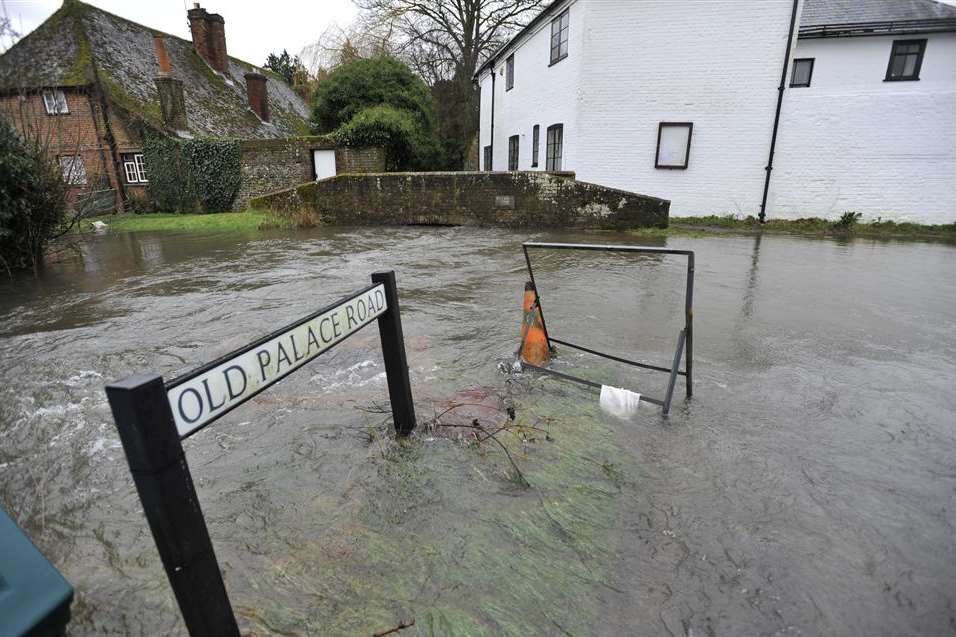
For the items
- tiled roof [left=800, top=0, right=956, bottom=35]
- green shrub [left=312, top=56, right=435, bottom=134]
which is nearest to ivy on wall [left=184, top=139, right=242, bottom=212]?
green shrub [left=312, top=56, right=435, bottom=134]

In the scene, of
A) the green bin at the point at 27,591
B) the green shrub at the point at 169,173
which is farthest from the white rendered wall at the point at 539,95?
the green bin at the point at 27,591

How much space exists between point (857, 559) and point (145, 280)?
9443mm

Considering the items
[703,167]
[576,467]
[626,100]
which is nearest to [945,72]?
[703,167]

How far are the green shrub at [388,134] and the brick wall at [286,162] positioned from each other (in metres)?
0.38

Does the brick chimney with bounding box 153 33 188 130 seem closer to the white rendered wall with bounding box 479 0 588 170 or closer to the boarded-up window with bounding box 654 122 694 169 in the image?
the white rendered wall with bounding box 479 0 588 170

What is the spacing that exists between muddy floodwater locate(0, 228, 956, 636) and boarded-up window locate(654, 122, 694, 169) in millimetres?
10563

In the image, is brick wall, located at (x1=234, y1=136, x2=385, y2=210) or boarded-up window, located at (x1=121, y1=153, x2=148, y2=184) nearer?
brick wall, located at (x1=234, y1=136, x2=385, y2=210)

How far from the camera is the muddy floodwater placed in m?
2.01

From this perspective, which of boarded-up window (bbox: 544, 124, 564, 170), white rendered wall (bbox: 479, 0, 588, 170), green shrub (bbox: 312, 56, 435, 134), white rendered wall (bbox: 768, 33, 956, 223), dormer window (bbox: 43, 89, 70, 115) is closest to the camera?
white rendered wall (bbox: 768, 33, 956, 223)

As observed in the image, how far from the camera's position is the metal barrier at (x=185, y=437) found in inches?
53.1

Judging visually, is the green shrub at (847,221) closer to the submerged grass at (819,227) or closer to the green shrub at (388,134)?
the submerged grass at (819,227)

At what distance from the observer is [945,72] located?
14.5 metres

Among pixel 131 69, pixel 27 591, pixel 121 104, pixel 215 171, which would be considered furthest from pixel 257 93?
pixel 27 591

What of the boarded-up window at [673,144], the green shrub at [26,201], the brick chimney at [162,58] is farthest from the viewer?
the brick chimney at [162,58]
